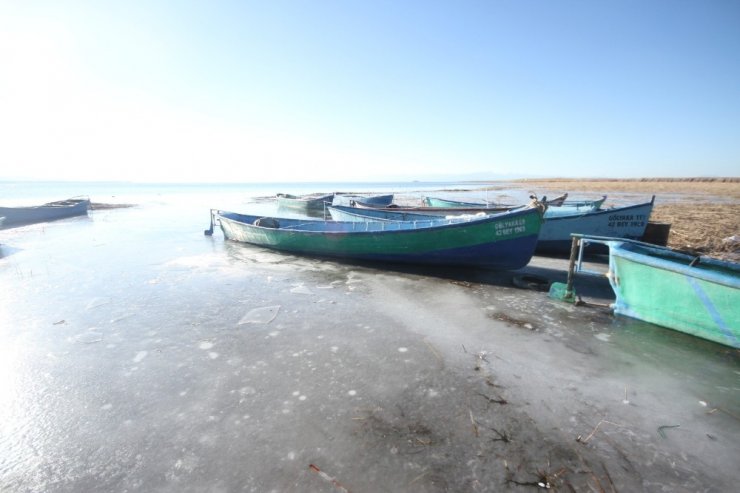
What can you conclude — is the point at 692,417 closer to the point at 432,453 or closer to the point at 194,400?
the point at 432,453

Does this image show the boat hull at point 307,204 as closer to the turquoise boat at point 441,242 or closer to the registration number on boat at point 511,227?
the turquoise boat at point 441,242

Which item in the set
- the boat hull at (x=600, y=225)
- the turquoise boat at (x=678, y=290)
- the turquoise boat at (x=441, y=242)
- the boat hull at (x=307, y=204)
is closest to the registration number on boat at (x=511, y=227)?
the turquoise boat at (x=441, y=242)

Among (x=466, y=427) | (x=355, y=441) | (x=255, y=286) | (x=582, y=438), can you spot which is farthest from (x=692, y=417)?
(x=255, y=286)

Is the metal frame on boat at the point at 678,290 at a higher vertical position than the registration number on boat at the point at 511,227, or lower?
lower

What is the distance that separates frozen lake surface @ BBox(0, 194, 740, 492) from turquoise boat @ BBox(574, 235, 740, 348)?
277 mm

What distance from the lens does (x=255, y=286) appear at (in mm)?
9383

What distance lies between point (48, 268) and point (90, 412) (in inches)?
A: 416

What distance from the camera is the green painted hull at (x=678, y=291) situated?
5.29 metres

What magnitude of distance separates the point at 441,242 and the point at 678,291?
17.5 ft

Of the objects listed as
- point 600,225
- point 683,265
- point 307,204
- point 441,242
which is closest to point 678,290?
point 683,265

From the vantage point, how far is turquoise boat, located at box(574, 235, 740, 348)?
17.4ft

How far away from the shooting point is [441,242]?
991 centimetres

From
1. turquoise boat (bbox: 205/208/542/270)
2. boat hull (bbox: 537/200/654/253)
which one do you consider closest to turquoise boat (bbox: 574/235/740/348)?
turquoise boat (bbox: 205/208/542/270)

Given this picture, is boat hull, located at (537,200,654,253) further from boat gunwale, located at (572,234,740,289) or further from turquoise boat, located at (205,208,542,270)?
boat gunwale, located at (572,234,740,289)
